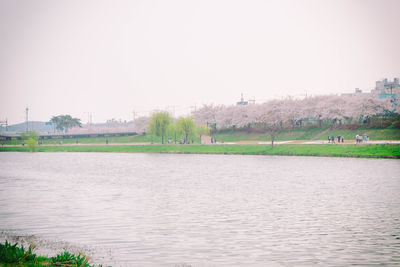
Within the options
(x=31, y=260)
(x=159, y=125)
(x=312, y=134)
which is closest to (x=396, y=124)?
(x=312, y=134)

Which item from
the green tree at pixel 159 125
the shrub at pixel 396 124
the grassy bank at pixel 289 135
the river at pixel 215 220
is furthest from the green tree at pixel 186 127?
the river at pixel 215 220

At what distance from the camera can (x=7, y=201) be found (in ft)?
94.5

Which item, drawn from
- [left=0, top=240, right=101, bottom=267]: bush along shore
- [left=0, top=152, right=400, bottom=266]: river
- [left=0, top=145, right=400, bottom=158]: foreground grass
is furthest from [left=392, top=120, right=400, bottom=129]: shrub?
[left=0, top=240, right=101, bottom=267]: bush along shore

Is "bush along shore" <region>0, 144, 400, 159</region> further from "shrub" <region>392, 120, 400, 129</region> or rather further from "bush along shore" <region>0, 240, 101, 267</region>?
"bush along shore" <region>0, 240, 101, 267</region>

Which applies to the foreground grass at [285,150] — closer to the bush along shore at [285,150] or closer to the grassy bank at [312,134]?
the bush along shore at [285,150]

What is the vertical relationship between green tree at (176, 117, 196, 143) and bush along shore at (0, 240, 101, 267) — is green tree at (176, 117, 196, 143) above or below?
above

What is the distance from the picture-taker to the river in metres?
15.8

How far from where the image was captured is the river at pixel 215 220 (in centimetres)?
1583

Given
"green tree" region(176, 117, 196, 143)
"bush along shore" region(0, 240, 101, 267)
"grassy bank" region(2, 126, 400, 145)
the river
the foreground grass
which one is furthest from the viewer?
"green tree" region(176, 117, 196, 143)

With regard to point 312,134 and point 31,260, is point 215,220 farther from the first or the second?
point 312,134

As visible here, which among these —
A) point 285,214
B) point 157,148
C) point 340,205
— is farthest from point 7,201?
point 157,148

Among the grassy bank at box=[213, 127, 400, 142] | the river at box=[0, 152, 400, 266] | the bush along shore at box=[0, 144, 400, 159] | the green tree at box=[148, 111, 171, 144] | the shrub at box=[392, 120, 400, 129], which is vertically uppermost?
the green tree at box=[148, 111, 171, 144]

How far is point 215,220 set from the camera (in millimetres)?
21797

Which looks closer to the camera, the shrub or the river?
the river
